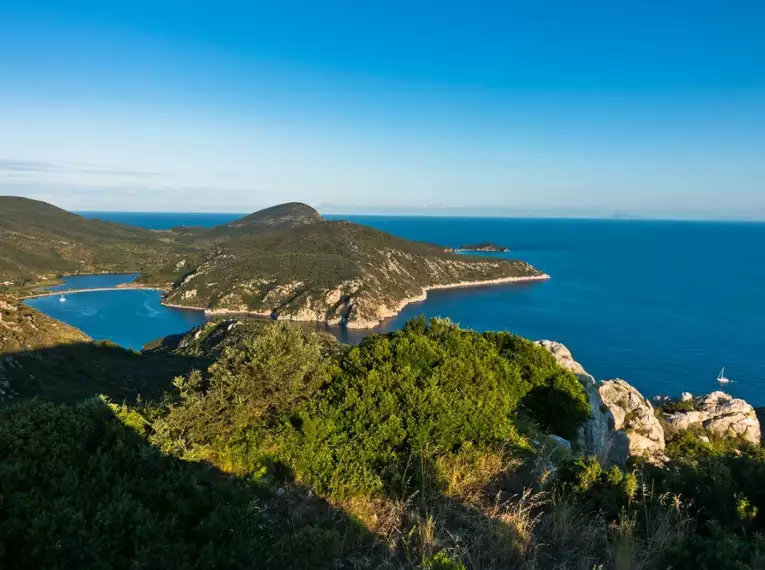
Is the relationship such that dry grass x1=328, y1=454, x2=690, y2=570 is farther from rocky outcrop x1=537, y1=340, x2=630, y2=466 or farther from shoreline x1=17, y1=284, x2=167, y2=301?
shoreline x1=17, y1=284, x2=167, y2=301

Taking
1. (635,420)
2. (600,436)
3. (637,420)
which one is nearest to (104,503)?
(600,436)

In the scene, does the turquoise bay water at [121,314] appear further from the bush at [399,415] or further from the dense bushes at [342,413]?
the dense bushes at [342,413]

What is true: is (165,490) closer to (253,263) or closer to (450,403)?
Answer: (450,403)

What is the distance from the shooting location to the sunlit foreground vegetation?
14.5 ft

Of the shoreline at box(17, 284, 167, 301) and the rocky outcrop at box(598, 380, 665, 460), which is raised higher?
the rocky outcrop at box(598, 380, 665, 460)

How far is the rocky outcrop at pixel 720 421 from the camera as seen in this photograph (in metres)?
34.0

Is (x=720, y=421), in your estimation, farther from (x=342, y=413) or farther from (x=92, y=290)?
(x=92, y=290)

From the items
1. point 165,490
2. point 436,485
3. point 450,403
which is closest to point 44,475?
point 165,490

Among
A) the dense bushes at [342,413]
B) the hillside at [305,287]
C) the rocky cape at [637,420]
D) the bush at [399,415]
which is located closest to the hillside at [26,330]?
the dense bushes at [342,413]

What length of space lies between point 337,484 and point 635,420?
23666 mm

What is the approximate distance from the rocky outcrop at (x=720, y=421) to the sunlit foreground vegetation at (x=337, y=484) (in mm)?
30515

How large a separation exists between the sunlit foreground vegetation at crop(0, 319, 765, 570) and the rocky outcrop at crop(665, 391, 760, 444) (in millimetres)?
30515

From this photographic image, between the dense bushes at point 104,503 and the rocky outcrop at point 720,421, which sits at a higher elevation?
the dense bushes at point 104,503

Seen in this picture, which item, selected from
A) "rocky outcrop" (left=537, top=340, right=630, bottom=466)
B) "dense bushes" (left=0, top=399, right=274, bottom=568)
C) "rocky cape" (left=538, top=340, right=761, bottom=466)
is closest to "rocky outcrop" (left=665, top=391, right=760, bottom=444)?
"rocky cape" (left=538, top=340, right=761, bottom=466)
